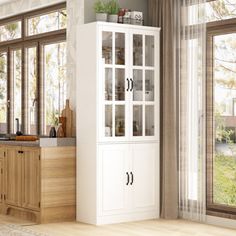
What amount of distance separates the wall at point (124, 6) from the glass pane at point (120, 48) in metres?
0.48

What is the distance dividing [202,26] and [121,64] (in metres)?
1.01

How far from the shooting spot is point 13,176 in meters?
A: 7.91

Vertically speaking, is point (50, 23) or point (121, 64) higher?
point (50, 23)

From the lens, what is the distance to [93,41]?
738 centimetres

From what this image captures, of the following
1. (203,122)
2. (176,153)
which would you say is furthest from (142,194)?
(203,122)

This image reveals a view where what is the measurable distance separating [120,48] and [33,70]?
2311mm

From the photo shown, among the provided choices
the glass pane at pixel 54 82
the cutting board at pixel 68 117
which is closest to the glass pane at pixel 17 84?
the glass pane at pixel 54 82

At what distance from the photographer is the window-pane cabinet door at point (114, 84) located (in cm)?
741

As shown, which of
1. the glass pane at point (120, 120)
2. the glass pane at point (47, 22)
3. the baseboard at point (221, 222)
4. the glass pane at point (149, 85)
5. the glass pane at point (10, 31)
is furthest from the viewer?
the glass pane at point (10, 31)

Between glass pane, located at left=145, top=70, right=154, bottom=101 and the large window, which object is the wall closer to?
glass pane, located at left=145, top=70, right=154, bottom=101

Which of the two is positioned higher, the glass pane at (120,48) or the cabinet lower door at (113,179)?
the glass pane at (120,48)

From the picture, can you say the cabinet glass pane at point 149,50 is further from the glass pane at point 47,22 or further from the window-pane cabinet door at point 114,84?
the glass pane at point 47,22

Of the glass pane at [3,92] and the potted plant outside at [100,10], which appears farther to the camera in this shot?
the glass pane at [3,92]

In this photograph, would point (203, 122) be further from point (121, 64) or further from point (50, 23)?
point (50, 23)
